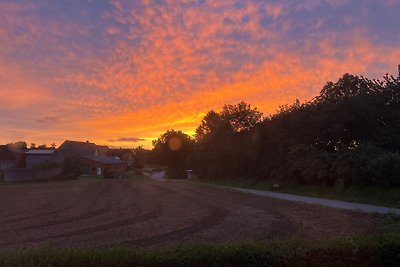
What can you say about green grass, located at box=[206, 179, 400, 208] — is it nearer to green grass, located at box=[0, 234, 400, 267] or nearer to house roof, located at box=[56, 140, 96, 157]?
green grass, located at box=[0, 234, 400, 267]

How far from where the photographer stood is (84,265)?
751cm

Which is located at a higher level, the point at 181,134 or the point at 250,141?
the point at 181,134

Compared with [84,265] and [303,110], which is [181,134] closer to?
[303,110]

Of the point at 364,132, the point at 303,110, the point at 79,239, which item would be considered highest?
the point at 303,110

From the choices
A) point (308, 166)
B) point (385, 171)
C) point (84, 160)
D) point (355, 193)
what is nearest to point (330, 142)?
point (308, 166)

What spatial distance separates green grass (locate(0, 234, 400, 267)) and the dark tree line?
53.6 ft

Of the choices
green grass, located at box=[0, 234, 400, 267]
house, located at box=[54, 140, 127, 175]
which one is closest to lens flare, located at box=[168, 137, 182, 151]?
house, located at box=[54, 140, 127, 175]

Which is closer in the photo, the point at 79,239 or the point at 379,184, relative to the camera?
the point at 79,239

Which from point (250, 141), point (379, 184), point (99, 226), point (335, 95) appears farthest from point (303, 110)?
point (99, 226)

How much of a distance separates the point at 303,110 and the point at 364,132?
→ 21.9 ft

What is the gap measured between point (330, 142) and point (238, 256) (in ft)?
103

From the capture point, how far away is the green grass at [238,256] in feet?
24.6

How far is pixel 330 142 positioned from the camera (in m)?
37.2

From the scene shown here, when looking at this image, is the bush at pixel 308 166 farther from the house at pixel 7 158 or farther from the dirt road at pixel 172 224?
the house at pixel 7 158
